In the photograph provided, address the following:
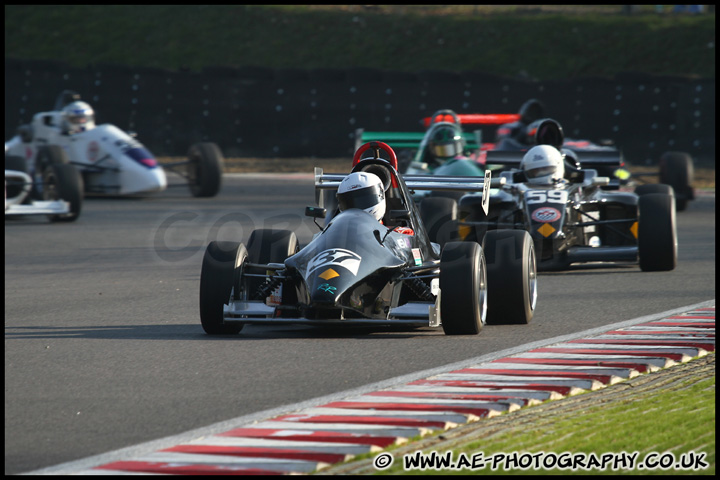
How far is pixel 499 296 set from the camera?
796 cm

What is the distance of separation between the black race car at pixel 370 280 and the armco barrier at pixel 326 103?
17.7 meters

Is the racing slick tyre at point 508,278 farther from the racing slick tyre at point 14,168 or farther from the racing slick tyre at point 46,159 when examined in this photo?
the racing slick tyre at point 46,159

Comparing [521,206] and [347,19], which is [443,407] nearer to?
[521,206]

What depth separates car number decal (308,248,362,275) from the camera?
7.36 meters

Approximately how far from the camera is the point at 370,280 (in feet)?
24.7

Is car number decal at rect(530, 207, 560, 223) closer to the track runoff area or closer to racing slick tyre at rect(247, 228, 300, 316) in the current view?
racing slick tyre at rect(247, 228, 300, 316)

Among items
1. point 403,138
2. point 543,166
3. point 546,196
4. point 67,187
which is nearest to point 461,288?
point 546,196

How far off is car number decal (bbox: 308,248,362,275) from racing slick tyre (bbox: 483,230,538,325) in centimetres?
103

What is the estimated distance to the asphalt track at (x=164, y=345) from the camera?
5.39m

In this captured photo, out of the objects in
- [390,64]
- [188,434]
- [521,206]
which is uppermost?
[390,64]

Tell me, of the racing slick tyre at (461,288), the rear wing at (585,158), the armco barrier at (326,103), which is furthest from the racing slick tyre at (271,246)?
the armco barrier at (326,103)

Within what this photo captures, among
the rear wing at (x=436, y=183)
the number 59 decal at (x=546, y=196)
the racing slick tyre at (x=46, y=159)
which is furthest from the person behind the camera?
the racing slick tyre at (x=46, y=159)

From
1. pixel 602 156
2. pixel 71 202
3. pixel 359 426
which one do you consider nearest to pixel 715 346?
pixel 359 426

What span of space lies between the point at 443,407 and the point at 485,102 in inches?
826
